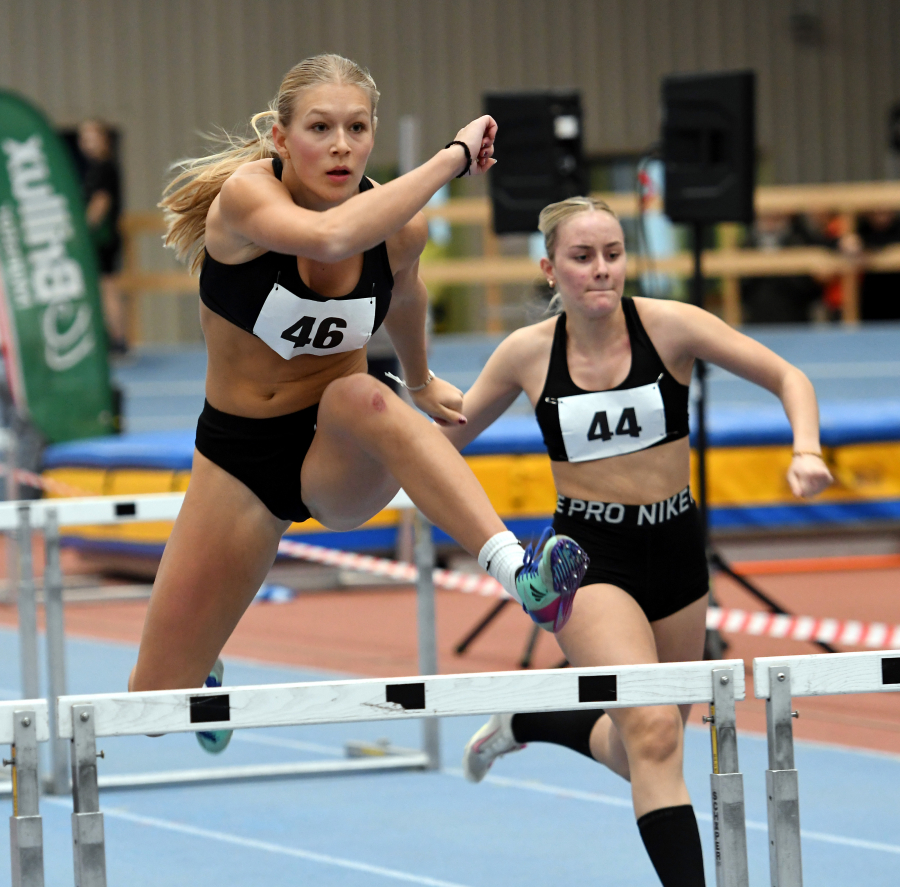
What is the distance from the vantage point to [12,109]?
10.1m

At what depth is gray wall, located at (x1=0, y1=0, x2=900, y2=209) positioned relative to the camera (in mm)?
18047

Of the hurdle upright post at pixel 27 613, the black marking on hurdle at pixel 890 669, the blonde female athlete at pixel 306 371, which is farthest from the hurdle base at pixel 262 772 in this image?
the black marking on hurdle at pixel 890 669

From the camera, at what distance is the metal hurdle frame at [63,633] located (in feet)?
16.6

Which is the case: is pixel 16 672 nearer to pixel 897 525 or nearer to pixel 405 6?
pixel 897 525

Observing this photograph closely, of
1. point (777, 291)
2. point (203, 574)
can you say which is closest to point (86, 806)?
point (203, 574)

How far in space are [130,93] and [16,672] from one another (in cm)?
1216

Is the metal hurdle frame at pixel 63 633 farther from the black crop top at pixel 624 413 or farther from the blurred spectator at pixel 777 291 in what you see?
the blurred spectator at pixel 777 291

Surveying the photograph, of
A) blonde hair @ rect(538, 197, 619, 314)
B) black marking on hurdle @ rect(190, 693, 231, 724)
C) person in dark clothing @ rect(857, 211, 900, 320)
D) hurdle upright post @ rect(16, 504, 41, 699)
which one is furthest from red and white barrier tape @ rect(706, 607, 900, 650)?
person in dark clothing @ rect(857, 211, 900, 320)

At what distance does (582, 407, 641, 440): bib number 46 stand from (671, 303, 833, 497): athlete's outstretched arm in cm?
21

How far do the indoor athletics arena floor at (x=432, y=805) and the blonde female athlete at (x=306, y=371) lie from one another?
1.32 metres

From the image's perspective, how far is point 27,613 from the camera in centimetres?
529

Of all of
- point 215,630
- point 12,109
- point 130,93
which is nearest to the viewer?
point 215,630

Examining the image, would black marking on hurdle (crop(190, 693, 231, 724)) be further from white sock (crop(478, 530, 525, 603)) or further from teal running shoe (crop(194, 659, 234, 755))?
teal running shoe (crop(194, 659, 234, 755))

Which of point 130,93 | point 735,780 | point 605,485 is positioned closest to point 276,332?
point 605,485
